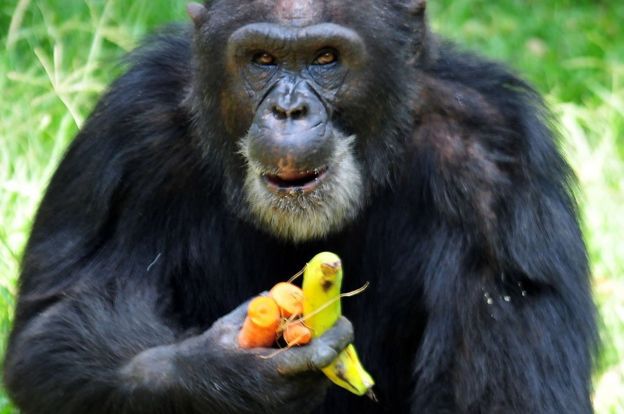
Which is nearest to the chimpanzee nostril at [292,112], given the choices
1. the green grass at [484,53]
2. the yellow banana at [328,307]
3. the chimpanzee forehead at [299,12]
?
the chimpanzee forehead at [299,12]

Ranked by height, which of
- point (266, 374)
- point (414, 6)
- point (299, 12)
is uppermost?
point (414, 6)

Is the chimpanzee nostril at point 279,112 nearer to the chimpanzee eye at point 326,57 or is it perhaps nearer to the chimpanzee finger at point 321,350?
the chimpanzee eye at point 326,57

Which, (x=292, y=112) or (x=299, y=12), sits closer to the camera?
(x=292, y=112)

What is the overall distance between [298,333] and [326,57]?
1382 millimetres

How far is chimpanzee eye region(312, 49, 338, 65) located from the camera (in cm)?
663

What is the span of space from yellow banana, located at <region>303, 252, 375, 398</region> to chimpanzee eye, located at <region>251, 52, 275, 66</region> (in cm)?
113

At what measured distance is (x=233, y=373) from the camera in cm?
636

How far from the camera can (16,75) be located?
9.91 meters

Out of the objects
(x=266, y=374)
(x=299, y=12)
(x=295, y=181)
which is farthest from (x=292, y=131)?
(x=266, y=374)

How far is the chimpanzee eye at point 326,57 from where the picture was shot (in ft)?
21.8

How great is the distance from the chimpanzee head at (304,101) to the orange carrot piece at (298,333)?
2.07 ft

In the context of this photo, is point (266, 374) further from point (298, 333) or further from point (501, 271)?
point (501, 271)

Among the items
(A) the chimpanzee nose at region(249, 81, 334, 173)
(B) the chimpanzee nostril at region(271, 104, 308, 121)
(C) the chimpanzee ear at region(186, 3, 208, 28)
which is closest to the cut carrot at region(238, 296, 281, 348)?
(A) the chimpanzee nose at region(249, 81, 334, 173)

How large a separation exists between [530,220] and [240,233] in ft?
4.94
